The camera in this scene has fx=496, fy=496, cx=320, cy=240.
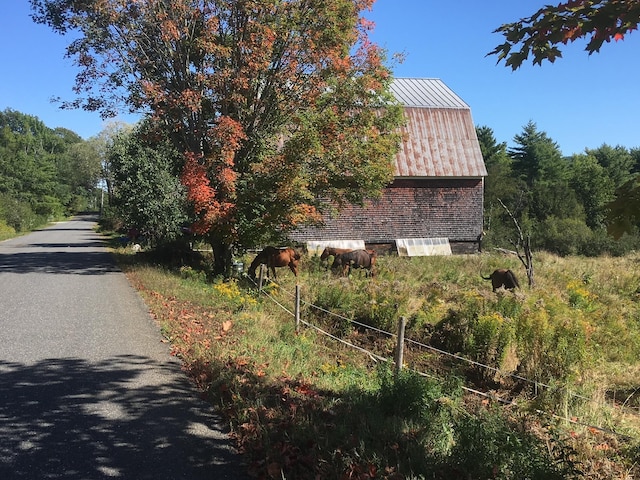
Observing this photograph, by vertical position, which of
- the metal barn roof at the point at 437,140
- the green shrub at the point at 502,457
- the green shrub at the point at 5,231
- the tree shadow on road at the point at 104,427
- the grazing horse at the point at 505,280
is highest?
the metal barn roof at the point at 437,140

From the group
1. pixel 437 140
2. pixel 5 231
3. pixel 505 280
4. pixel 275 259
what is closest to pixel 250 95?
pixel 275 259

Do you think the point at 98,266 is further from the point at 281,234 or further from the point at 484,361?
the point at 484,361

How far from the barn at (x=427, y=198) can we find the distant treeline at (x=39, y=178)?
→ 89.8 ft

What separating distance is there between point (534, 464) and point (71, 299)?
10.5m

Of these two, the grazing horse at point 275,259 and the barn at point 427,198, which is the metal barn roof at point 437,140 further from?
the grazing horse at point 275,259

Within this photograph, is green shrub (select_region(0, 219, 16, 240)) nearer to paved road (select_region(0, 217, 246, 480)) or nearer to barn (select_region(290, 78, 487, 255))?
barn (select_region(290, 78, 487, 255))

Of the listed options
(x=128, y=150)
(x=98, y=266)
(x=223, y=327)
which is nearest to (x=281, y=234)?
(x=98, y=266)

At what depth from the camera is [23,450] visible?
4281 millimetres

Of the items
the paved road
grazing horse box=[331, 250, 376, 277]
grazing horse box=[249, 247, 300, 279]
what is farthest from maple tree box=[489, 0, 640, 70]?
grazing horse box=[331, 250, 376, 277]

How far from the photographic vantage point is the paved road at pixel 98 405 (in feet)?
13.5

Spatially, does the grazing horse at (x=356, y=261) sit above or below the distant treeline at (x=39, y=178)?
below

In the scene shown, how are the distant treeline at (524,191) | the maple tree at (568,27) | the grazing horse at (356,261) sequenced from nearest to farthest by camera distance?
the maple tree at (568,27) → the grazing horse at (356,261) → the distant treeline at (524,191)

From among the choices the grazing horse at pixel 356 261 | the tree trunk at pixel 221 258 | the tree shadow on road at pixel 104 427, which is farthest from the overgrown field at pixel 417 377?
the grazing horse at pixel 356 261

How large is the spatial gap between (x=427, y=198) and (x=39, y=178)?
60310 mm
